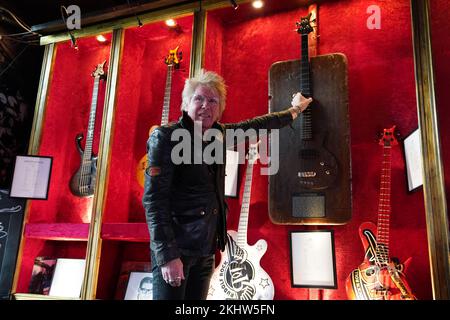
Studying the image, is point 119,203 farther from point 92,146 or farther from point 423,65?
point 423,65

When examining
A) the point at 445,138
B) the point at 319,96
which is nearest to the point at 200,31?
the point at 319,96

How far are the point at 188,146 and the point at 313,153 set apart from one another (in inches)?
45.3

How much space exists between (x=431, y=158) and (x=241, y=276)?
4.29ft

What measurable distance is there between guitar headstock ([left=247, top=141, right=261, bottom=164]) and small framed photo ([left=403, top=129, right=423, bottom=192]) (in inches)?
37.8

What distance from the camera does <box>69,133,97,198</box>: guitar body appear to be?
3277 millimetres

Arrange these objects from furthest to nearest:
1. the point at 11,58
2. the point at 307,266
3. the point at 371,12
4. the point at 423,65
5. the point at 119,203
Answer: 1. the point at 11,58
2. the point at 119,203
3. the point at 371,12
4. the point at 307,266
5. the point at 423,65

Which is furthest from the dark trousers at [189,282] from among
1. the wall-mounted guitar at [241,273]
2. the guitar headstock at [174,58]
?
the guitar headstock at [174,58]

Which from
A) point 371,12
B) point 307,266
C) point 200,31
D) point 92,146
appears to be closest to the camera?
point 307,266

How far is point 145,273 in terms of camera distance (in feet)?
9.68

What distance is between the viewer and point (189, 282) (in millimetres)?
1570

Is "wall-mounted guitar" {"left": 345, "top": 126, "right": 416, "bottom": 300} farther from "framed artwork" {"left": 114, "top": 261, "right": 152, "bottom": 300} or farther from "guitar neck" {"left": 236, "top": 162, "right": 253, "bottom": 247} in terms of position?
"framed artwork" {"left": 114, "top": 261, "right": 152, "bottom": 300}

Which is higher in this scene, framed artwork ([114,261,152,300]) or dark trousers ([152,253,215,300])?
dark trousers ([152,253,215,300])

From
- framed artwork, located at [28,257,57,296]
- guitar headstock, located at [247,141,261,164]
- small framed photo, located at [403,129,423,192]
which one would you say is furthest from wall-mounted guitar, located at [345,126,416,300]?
framed artwork, located at [28,257,57,296]

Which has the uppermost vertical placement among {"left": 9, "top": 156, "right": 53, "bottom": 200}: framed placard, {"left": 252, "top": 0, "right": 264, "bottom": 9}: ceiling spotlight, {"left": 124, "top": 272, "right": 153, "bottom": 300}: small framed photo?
{"left": 252, "top": 0, "right": 264, "bottom": 9}: ceiling spotlight
